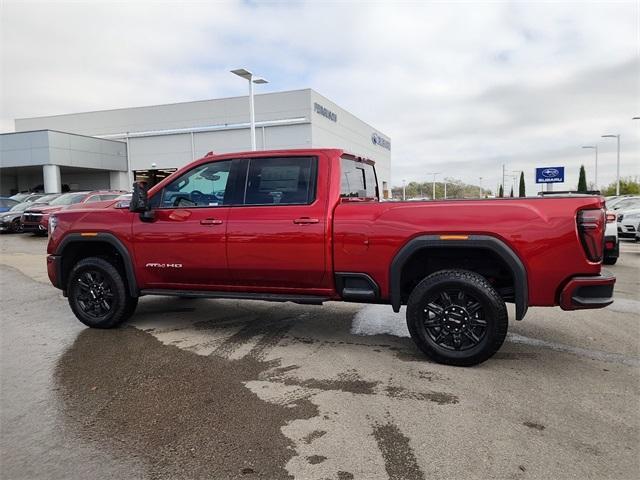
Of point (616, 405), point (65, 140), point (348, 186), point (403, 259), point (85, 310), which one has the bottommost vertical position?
point (616, 405)

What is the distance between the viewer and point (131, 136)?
38.1 m

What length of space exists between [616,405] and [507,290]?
130cm

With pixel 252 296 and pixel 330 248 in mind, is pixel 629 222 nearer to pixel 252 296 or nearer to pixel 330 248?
pixel 330 248

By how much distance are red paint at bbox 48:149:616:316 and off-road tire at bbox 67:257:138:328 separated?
32 cm

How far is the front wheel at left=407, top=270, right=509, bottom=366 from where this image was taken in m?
4.10

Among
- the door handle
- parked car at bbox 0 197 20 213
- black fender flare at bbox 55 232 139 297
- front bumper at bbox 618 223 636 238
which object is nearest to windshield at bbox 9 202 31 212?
parked car at bbox 0 197 20 213

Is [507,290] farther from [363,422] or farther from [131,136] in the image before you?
[131,136]

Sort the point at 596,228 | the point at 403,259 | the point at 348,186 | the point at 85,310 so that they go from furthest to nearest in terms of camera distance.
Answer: the point at 85,310 < the point at 348,186 < the point at 403,259 < the point at 596,228

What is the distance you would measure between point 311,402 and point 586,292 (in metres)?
2.43

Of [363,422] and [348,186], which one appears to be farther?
[348,186]

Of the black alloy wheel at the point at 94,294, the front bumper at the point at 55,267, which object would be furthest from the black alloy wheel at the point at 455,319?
the front bumper at the point at 55,267

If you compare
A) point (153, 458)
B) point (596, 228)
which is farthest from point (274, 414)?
point (596, 228)

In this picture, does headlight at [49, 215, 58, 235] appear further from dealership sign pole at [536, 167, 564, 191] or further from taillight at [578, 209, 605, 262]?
dealership sign pole at [536, 167, 564, 191]

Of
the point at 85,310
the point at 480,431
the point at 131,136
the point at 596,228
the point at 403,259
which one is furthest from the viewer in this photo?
the point at 131,136
